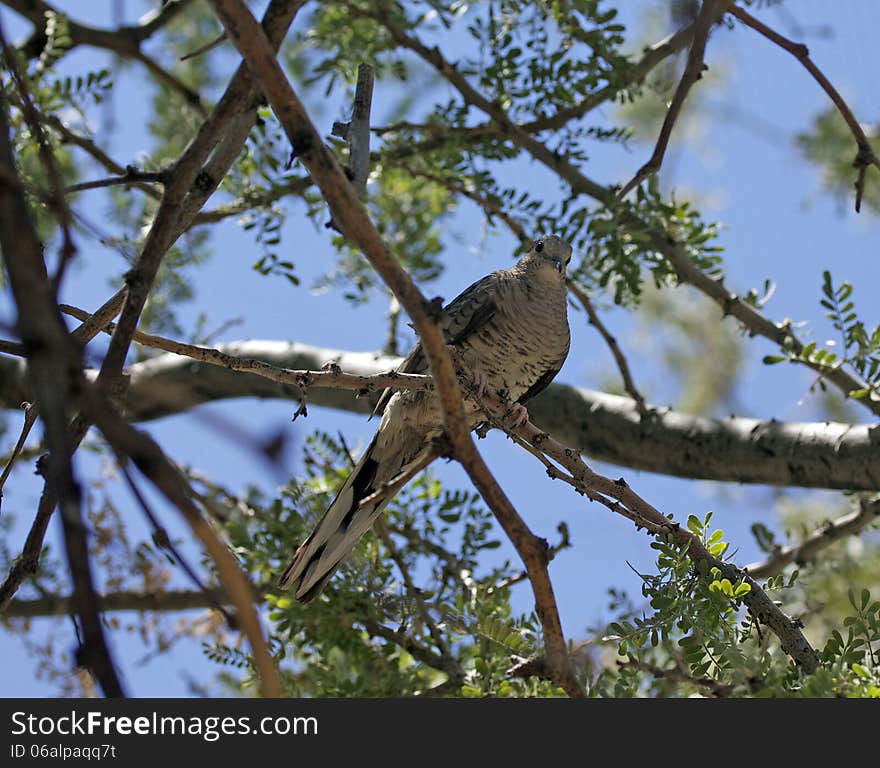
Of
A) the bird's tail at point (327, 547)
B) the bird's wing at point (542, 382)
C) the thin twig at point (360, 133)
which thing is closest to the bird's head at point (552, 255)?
the bird's wing at point (542, 382)

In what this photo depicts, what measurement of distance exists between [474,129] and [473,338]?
82cm

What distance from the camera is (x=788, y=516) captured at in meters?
5.52

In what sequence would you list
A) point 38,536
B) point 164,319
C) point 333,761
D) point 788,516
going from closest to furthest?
1. point 38,536
2. point 333,761
3. point 164,319
4. point 788,516

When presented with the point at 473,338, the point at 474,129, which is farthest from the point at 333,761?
the point at 474,129

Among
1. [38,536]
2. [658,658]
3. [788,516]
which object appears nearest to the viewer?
[38,536]

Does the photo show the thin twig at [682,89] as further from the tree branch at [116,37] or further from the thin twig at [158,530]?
the tree branch at [116,37]

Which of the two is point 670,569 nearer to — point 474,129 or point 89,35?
point 474,129

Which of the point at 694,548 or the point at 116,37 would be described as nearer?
the point at 694,548

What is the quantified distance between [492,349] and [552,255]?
433 mm

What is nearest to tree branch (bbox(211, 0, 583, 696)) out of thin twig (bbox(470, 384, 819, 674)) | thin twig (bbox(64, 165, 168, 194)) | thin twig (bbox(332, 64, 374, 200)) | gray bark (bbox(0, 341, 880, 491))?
thin twig (bbox(332, 64, 374, 200))

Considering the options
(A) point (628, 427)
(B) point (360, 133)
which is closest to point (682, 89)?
(B) point (360, 133)

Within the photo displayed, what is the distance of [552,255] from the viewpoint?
12.6ft

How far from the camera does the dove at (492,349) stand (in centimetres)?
361

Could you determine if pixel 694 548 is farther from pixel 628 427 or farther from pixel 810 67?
pixel 628 427
